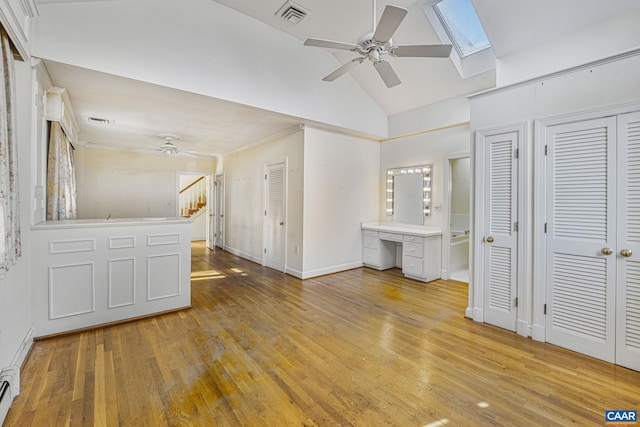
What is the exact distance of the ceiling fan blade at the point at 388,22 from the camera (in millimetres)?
1995

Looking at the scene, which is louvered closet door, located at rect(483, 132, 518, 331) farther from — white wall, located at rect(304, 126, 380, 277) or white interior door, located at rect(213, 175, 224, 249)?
white interior door, located at rect(213, 175, 224, 249)

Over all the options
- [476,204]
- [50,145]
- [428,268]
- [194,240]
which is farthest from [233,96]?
[194,240]

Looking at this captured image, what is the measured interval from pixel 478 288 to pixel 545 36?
9.64ft

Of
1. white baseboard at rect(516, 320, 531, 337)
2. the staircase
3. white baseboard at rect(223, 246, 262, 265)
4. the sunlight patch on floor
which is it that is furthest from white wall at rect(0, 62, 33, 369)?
the staircase

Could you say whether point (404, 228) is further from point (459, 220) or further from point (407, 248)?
point (459, 220)

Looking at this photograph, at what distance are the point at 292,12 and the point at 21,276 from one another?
13.3 ft

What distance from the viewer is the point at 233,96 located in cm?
371

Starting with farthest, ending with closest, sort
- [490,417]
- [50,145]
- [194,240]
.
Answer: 1. [194,240]
2. [50,145]
3. [490,417]

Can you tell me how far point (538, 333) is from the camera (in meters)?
2.78

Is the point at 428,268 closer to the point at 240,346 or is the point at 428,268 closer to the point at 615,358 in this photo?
the point at 615,358

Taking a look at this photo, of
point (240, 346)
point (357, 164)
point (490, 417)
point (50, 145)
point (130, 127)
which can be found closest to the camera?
point (490, 417)

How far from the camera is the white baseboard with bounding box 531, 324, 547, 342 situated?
2.75 metres

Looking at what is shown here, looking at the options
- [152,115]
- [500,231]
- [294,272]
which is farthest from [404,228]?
[152,115]

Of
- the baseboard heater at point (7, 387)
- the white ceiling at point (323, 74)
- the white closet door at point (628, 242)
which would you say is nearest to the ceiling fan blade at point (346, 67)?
the white ceiling at point (323, 74)
